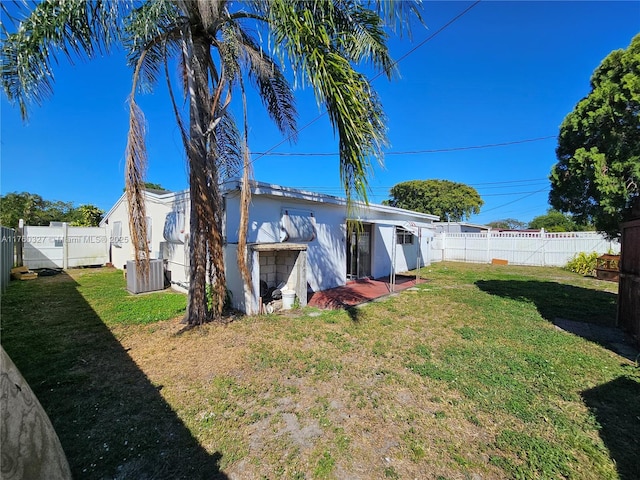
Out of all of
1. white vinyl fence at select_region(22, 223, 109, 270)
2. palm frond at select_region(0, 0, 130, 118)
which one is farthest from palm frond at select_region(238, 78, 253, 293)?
white vinyl fence at select_region(22, 223, 109, 270)

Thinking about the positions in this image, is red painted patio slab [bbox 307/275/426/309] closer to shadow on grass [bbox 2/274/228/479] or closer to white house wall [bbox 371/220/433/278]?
white house wall [bbox 371/220/433/278]

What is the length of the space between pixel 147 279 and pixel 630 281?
12.5m

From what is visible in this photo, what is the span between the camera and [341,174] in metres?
3.82

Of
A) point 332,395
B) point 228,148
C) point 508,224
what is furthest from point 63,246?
point 508,224

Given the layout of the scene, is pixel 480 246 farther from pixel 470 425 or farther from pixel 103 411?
pixel 103 411

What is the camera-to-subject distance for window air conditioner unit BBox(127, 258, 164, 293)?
9273 millimetres

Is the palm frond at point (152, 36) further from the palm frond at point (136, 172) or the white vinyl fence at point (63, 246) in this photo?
the white vinyl fence at point (63, 246)

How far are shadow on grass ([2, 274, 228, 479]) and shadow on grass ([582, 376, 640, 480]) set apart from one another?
11.9ft

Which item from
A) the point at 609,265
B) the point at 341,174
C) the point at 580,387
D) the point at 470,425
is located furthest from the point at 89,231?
the point at 609,265

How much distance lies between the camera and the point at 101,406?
10.7 ft

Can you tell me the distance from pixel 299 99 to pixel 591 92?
6.19 meters

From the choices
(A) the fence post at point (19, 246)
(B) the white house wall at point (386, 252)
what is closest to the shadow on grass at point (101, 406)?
(B) the white house wall at point (386, 252)

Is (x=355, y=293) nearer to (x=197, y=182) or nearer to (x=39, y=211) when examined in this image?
(x=197, y=182)

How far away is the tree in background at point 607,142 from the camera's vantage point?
4.70 metres
